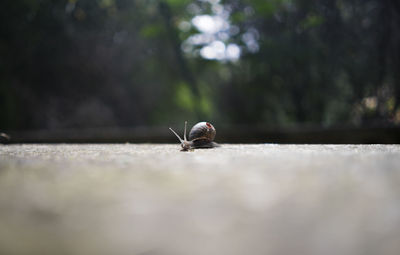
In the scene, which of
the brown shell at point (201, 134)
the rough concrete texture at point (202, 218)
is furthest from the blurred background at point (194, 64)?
the rough concrete texture at point (202, 218)

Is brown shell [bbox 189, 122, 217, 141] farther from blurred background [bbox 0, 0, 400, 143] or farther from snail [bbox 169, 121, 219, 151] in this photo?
blurred background [bbox 0, 0, 400, 143]

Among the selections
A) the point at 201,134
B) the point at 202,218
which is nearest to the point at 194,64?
the point at 201,134

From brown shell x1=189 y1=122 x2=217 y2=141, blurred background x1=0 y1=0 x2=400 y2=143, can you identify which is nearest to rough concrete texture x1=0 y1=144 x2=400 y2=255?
brown shell x1=189 y1=122 x2=217 y2=141

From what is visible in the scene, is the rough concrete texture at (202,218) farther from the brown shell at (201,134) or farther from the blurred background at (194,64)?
the blurred background at (194,64)

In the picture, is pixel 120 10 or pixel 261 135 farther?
pixel 120 10

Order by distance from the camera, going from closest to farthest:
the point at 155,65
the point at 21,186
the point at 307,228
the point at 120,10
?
1. the point at 307,228
2. the point at 21,186
3. the point at 120,10
4. the point at 155,65

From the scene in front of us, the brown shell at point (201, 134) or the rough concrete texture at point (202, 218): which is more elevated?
the rough concrete texture at point (202, 218)

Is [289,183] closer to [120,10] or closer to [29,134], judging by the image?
[29,134]

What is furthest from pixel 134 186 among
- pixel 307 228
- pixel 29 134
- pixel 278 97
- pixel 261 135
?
pixel 278 97
